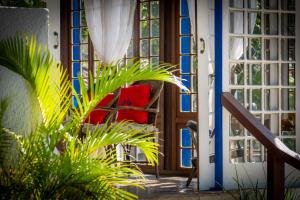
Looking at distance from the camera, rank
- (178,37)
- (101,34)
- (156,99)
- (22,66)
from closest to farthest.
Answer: (22,66), (156,99), (178,37), (101,34)

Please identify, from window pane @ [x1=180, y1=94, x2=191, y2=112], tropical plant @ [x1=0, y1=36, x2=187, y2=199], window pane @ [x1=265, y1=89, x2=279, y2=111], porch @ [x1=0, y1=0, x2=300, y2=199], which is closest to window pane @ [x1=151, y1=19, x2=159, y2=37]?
window pane @ [x1=180, y1=94, x2=191, y2=112]

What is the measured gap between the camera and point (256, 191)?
466 cm

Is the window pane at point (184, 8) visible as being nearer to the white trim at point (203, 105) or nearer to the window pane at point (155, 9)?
the window pane at point (155, 9)

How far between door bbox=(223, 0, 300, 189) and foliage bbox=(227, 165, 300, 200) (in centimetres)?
7

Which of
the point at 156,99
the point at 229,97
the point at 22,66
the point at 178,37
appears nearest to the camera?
the point at 22,66

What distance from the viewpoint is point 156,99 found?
5914 mm

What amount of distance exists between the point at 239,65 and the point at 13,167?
2454 mm

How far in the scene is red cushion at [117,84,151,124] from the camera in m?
5.96

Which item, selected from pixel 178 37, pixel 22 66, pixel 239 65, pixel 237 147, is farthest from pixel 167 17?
pixel 22 66

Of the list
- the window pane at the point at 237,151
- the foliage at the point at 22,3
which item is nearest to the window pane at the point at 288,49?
the window pane at the point at 237,151

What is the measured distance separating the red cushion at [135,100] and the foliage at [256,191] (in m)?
1.33

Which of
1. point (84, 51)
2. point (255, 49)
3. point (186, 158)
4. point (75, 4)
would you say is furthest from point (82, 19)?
point (255, 49)

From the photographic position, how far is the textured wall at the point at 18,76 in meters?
4.00

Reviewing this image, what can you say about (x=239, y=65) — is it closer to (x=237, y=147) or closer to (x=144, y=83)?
(x=237, y=147)
